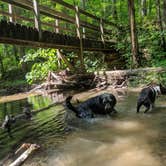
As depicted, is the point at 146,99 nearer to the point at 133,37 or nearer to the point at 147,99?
the point at 147,99

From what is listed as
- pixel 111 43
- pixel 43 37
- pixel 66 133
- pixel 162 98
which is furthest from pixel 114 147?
pixel 111 43

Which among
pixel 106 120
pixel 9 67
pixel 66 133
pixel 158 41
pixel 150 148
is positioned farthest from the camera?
pixel 9 67

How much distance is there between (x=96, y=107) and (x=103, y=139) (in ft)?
7.07

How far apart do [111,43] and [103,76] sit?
4.44 metres

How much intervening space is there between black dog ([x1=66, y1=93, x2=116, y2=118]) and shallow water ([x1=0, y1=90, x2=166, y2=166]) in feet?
0.74

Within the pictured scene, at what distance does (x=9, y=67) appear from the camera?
26.3 metres

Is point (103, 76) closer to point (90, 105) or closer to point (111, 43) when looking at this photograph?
point (111, 43)

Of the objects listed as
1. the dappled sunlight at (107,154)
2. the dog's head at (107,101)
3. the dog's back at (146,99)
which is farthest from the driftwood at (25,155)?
the dog's back at (146,99)

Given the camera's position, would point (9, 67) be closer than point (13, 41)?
No

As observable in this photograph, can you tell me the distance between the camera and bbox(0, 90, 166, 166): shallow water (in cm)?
419

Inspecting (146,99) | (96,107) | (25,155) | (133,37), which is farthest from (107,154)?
(133,37)

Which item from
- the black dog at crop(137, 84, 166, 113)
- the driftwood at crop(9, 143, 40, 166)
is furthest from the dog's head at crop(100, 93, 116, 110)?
the driftwood at crop(9, 143, 40, 166)

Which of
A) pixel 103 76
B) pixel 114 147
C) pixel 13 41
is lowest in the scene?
pixel 114 147

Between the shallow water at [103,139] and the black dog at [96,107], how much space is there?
8.9 inches
